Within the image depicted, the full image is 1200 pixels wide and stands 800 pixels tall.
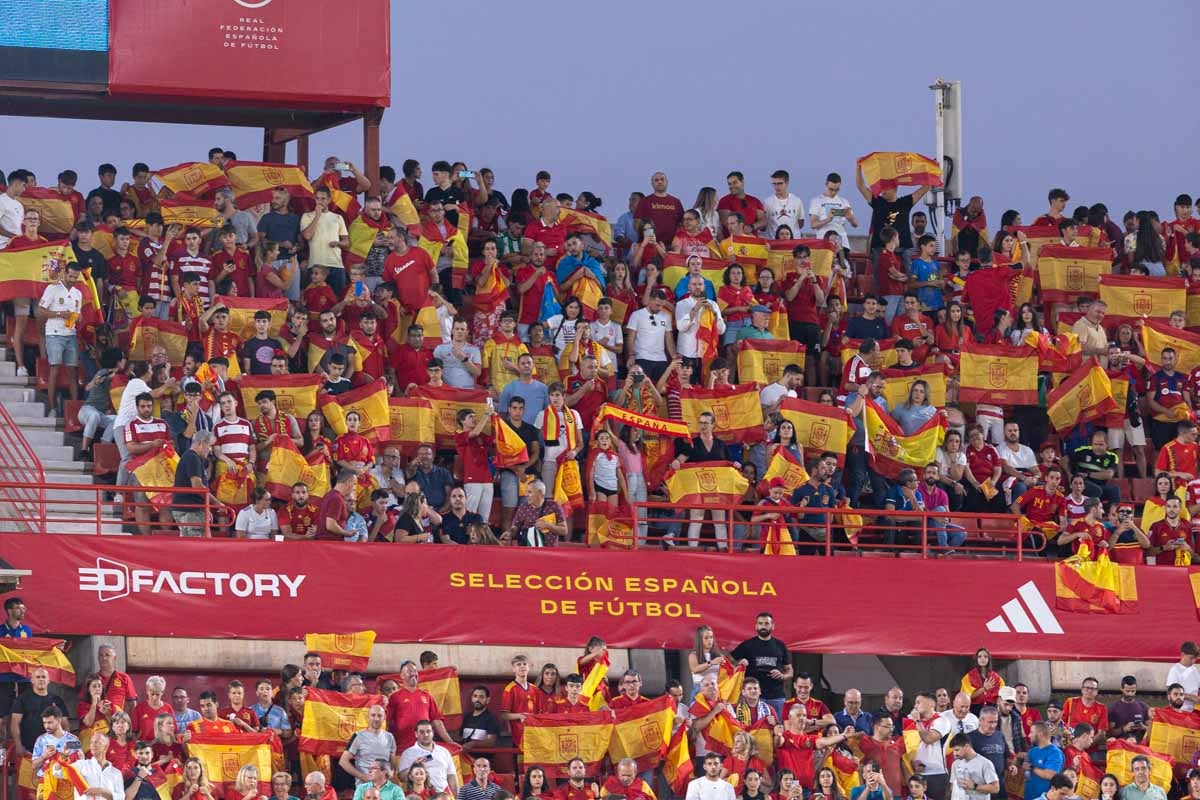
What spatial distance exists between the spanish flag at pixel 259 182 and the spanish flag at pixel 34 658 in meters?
8.83

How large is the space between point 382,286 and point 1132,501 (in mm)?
8875

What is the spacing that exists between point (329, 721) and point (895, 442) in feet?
26.5

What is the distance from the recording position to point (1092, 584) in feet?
92.0

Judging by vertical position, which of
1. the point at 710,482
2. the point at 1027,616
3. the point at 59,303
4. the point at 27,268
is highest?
the point at 27,268

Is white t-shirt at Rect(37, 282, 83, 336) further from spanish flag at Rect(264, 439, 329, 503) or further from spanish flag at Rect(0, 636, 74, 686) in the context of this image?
spanish flag at Rect(0, 636, 74, 686)

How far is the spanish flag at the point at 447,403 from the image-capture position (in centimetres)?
2786

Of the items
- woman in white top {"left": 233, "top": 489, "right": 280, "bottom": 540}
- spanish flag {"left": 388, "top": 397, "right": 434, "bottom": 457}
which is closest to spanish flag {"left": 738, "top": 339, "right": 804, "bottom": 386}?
spanish flag {"left": 388, "top": 397, "right": 434, "bottom": 457}

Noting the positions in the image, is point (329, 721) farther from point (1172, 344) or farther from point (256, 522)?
point (1172, 344)

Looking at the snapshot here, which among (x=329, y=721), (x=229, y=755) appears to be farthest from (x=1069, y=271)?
(x=229, y=755)

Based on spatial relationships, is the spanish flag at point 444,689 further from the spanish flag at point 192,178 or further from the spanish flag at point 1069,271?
the spanish flag at point 1069,271

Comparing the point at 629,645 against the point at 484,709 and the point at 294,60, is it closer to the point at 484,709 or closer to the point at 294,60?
the point at 484,709

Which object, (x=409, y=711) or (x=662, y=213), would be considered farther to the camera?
(x=662, y=213)

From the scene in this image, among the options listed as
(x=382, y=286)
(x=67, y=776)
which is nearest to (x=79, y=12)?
(x=382, y=286)

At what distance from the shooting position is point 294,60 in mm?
32469
